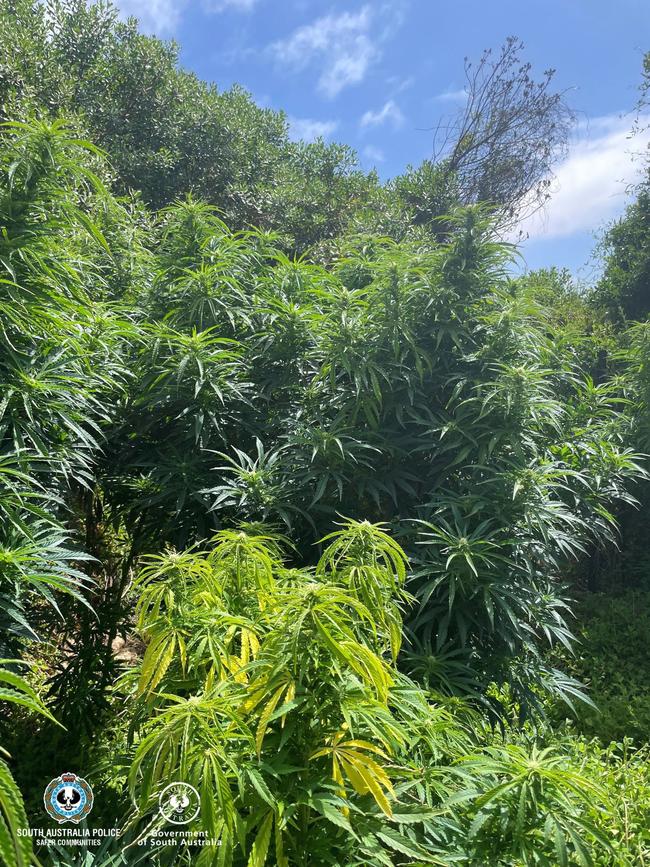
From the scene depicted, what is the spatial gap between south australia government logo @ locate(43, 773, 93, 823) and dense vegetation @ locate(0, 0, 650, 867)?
87 mm

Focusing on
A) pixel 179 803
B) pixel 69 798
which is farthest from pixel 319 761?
pixel 69 798

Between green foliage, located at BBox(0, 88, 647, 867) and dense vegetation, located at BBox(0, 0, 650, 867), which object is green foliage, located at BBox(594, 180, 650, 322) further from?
green foliage, located at BBox(0, 88, 647, 867)

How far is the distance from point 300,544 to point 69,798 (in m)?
1.05

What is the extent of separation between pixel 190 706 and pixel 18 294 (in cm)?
124

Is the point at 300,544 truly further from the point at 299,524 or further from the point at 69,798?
the point at 69,798

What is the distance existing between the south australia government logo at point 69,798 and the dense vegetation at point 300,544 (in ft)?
0.28

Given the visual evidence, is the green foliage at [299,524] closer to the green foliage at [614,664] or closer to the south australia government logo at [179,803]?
the south australia government logo at [179,803]

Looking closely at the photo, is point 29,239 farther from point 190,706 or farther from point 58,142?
point 190,706

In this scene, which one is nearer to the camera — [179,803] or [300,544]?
[179,803]

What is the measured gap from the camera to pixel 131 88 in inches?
218

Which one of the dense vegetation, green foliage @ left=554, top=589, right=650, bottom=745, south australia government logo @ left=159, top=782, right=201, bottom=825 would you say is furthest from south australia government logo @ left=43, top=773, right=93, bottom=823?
green foliage @ left=554, top=589, right=650, bottom=745

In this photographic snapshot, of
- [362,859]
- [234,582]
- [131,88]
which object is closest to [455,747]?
[362,859]

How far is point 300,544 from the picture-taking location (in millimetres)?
2166

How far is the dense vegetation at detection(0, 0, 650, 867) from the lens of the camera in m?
1.01
